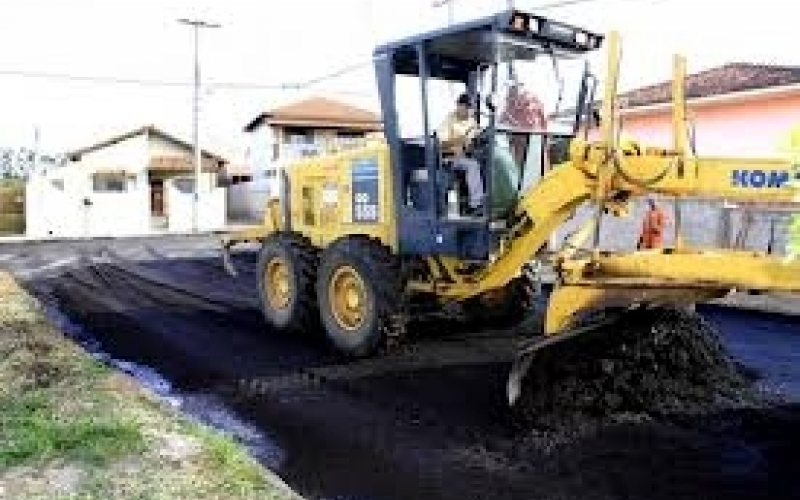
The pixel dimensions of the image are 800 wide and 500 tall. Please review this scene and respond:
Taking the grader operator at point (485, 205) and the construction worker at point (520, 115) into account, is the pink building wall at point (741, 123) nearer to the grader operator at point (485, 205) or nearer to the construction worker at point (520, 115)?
the grader operator at point (485, 205)

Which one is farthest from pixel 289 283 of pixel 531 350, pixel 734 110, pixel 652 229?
pixel 734 110

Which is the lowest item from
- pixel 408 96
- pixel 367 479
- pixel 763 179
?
pixel 367 479

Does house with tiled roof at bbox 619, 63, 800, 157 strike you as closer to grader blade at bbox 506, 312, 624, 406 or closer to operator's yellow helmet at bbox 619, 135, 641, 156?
operator's yellow helmet at bbox 619, 135, 641, 156

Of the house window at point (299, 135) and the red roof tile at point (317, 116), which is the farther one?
the house window at point (299, 135)

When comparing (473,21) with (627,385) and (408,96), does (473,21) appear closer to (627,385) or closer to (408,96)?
(408,96)

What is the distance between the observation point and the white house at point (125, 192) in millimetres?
41500

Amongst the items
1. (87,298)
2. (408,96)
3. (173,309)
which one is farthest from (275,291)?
(87,298)

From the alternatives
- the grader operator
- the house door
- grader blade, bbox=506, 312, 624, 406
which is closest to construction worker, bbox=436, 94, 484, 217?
the grader operator

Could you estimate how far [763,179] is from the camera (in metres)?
6.36

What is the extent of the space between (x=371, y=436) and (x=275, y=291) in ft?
17.0

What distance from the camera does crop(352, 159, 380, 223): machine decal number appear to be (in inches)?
432

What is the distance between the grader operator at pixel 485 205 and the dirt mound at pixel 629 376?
0.27 meters

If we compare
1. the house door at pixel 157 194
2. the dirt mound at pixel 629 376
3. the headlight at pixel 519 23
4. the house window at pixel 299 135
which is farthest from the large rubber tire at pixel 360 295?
the house door at pixel 157 194

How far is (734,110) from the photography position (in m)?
24.6
